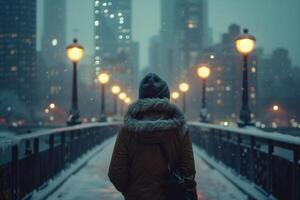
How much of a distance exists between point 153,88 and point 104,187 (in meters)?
7.40

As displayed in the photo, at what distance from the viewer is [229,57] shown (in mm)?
142000

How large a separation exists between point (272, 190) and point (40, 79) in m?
99.8

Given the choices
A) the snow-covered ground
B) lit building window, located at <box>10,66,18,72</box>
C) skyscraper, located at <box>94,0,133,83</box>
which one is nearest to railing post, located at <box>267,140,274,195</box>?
the snow-covered ground

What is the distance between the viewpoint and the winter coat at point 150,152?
419 cm

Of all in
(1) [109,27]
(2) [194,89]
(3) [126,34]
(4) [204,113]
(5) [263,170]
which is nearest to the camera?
(5) [263,170]

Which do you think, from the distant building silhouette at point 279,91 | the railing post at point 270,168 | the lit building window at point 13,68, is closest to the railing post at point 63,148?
the railing post at point 270,168

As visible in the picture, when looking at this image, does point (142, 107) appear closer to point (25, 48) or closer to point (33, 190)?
point (33, 190)

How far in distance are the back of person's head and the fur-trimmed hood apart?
0.08m

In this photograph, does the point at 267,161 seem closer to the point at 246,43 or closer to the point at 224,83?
the point at 246,43

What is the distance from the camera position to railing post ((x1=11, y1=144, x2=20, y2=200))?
7429mm

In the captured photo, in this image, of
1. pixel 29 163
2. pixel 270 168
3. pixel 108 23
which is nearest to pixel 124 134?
pixel 29 163

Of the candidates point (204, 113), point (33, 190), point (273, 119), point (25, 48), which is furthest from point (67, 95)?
point (33, 190)

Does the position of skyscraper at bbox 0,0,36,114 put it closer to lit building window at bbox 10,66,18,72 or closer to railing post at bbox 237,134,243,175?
lit building window at bbox 10,66,18,72

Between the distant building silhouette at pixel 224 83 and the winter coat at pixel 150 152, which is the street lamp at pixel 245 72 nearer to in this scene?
the winter coat at pixel 150 152
